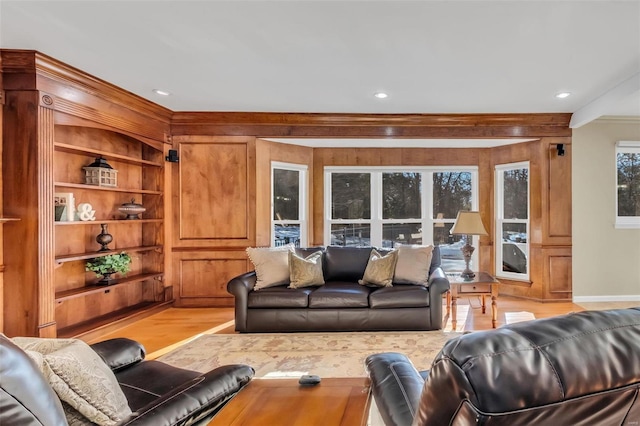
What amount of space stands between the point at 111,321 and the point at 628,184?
6852mm

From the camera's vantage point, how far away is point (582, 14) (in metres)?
2.18

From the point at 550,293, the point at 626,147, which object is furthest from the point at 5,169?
the point at 626,147

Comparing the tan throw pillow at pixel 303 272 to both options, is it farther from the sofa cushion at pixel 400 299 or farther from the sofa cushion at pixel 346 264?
the sofa cushion at pixel 400 299

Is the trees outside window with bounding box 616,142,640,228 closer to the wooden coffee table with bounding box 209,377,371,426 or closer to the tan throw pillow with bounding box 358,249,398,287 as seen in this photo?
the tan throw pillow with bounding box 358,249,398,287

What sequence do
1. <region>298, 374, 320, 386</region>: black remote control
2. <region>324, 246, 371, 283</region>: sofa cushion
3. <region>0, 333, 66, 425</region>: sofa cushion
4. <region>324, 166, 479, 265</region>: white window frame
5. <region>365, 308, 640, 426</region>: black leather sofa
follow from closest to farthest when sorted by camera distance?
<region>365, 308, 640, 426</region>: black leather sofa → <region>0, 333, 66, 425</region>: sofa cushion → <region>298, 374, 320, 386</region>: black remote control → <region>324, 246, 371, 283</region>: sofa cushion → <region>324, 166, 479, 265</region>: white window frame

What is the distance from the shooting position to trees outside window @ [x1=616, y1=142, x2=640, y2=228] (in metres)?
4.62

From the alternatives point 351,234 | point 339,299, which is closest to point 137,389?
point 339,299

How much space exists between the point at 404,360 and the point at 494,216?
14.8 feet

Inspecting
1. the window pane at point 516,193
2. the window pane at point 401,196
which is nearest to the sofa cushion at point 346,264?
the window pane at point 401,196

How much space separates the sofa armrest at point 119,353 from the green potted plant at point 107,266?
212cm

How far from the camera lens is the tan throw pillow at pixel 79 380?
1.05 meters

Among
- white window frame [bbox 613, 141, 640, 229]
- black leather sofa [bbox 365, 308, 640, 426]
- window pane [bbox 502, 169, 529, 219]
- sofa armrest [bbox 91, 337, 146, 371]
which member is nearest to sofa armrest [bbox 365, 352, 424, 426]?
black leather sofa [bbox 365, 308, 640, 426]

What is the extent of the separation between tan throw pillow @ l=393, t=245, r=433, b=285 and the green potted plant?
10.1ft

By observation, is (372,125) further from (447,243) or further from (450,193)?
(447,243)
